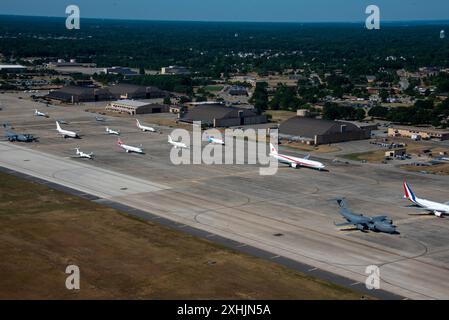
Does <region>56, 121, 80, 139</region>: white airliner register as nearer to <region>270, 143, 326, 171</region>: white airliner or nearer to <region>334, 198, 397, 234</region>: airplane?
<region>270, 143, 326, 171</region>: white airliner

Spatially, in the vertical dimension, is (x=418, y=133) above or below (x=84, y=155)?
above

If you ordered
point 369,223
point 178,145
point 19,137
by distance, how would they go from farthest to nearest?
point 19,137
point 178,145
point 369,223

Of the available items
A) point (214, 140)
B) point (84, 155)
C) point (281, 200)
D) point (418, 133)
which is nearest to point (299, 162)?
point (281, 200)

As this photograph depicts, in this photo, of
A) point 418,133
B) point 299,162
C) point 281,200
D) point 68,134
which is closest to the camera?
point 281,200

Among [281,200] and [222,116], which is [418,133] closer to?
[222,116]

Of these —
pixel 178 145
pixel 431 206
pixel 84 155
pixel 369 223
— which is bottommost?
pixel 369 223

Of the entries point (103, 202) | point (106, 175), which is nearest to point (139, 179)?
point (106, 175)

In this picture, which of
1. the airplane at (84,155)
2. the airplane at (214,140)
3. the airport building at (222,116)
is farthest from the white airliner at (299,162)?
the airport building at (222,116)
